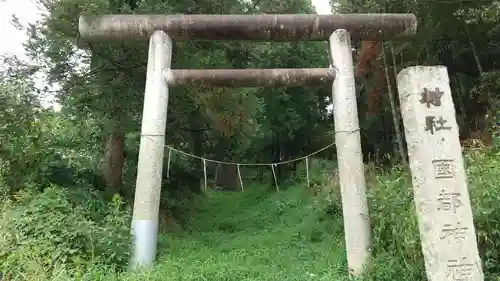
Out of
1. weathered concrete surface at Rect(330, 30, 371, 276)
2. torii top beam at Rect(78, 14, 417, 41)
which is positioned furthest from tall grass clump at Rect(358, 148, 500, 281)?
torii top beam at Rect(78, 14, 417, 41)

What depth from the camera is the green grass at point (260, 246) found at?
19.0 ft

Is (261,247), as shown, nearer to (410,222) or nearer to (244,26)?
(410,222)

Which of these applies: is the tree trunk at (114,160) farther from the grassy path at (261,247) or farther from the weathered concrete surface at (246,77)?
the weathered concrete surface at (246,77)

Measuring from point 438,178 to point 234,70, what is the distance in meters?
3.46

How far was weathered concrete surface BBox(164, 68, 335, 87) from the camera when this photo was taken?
6543mm

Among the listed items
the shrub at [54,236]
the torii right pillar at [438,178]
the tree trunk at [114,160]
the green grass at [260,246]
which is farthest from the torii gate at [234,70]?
the tree trunk at [114,160]

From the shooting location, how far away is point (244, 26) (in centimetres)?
666

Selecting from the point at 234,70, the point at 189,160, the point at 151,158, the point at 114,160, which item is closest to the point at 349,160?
the point at 234,70

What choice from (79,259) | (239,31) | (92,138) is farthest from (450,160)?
(92,138)

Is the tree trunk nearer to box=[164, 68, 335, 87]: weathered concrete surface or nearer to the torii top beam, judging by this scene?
the torii top beam

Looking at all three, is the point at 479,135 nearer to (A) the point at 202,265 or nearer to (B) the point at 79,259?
(A) the point at 202,265

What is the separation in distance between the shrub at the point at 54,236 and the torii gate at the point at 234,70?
1.32 feet

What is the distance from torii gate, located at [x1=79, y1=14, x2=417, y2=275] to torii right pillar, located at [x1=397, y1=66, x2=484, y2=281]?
1902mm

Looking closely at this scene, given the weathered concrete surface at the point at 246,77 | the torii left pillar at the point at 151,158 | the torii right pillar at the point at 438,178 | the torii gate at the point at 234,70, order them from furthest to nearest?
the weathered concrete surface at the point at 246,77, the torii gate at the point at 234,70, the torii left pillar at the point at 151,158, the torii right pillar at the point at 438,178
